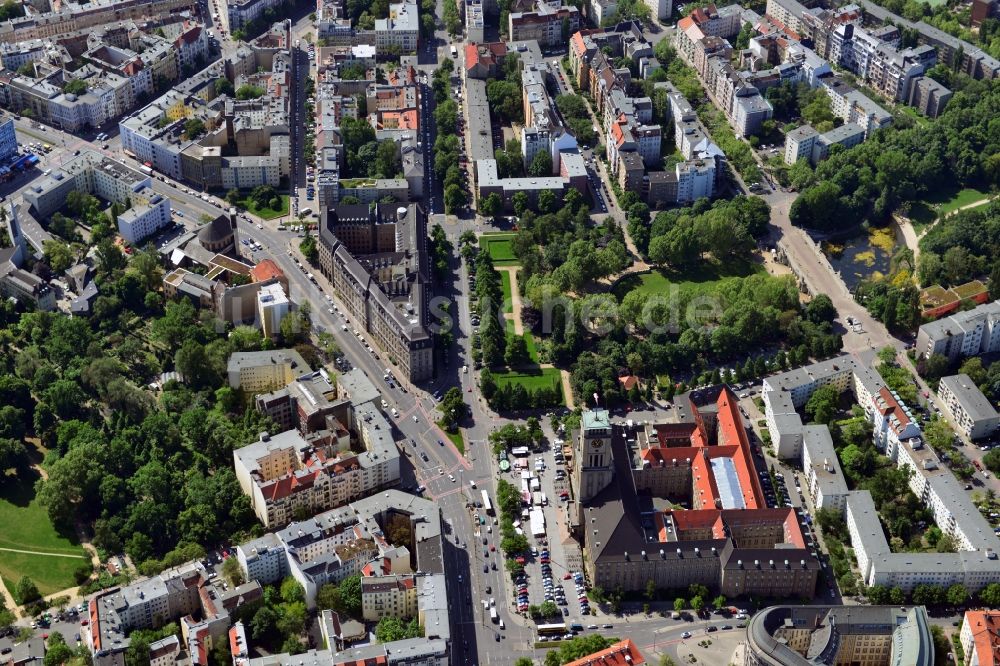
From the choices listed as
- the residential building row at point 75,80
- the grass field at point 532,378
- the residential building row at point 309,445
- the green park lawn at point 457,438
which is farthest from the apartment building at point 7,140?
the green park lawn at point 457,438

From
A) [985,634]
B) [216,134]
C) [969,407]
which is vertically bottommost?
[985,634]

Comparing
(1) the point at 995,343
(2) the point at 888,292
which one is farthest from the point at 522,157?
(1) the point at 995,343

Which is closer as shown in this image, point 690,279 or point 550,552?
point 550,552

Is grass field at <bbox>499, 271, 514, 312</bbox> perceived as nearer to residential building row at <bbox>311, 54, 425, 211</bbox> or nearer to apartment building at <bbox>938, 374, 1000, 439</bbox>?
residential building row at <bbox>311, 54, 425, 211</bbox>

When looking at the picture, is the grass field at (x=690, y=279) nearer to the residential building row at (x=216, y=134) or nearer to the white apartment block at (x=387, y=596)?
the residential building row at (x=216, y=134)

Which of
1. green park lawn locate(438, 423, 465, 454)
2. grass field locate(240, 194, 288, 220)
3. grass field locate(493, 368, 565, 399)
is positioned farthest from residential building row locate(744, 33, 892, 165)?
green park lawn locate(438, 423, 465, 454)

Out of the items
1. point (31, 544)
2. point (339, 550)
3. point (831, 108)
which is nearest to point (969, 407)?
point (339, 550)

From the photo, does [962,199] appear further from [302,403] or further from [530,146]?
[302,403]
